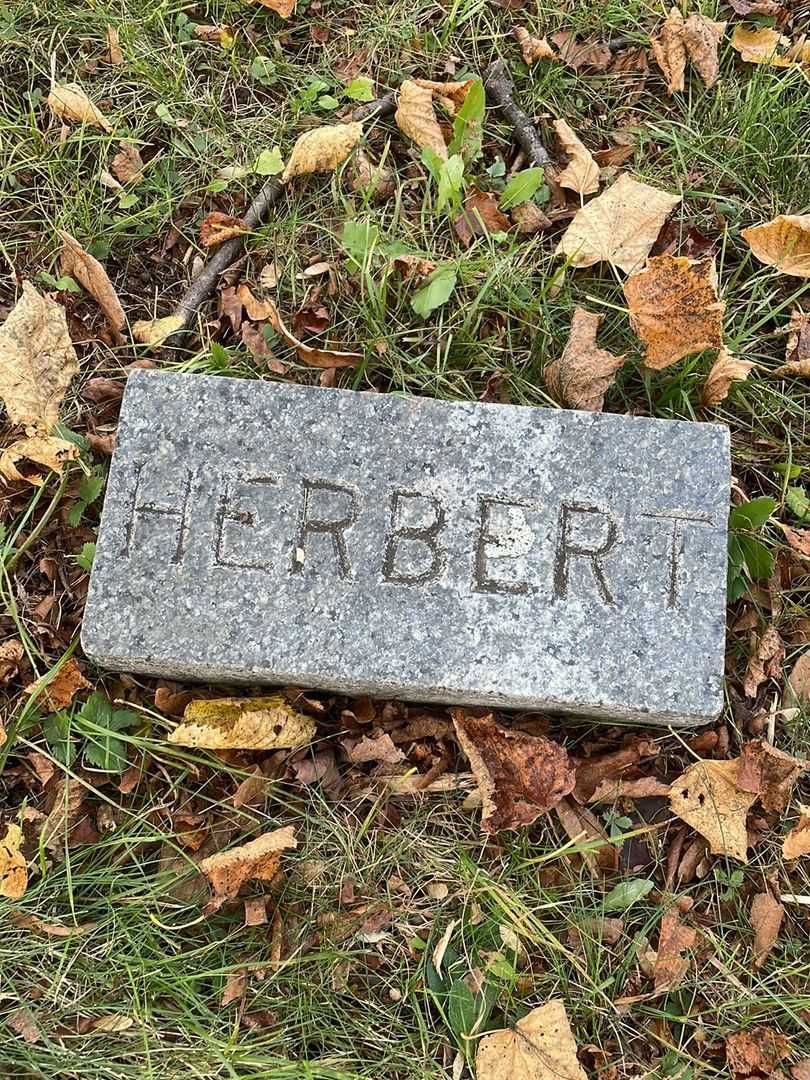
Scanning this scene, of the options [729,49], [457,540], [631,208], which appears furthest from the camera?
[729,49]

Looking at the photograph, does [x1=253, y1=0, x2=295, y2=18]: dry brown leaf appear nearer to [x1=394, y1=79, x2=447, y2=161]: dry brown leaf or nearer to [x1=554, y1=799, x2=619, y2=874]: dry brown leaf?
[x1=394, y1=79, x2=447, y2=161]: dry brown leaf

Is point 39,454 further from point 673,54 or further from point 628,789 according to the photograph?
point 673,54

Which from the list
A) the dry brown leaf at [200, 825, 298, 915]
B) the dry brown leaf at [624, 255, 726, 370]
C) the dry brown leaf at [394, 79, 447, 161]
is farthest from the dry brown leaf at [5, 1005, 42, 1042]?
the dry brown leaf at [394, 79, 447, 161]

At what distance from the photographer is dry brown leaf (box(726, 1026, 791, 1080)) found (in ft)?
6.16

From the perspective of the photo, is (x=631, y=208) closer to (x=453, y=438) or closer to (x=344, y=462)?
(x=453, y=438)

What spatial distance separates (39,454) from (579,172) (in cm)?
148

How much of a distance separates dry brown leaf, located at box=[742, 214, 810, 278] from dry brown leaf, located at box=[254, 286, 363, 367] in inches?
39.3

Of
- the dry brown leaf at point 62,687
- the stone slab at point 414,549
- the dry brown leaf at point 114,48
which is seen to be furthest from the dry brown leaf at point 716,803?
the dry brown leaf at point 114,48

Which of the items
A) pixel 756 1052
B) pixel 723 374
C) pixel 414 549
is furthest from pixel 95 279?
pixel 756 1052

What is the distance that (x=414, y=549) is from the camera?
1.89 meters

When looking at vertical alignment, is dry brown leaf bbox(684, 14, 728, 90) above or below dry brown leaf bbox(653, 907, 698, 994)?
above

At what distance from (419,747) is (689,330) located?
1117mm

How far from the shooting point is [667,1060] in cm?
190

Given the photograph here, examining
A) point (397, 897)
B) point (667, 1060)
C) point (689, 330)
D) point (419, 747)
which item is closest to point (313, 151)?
point (689, 330)
